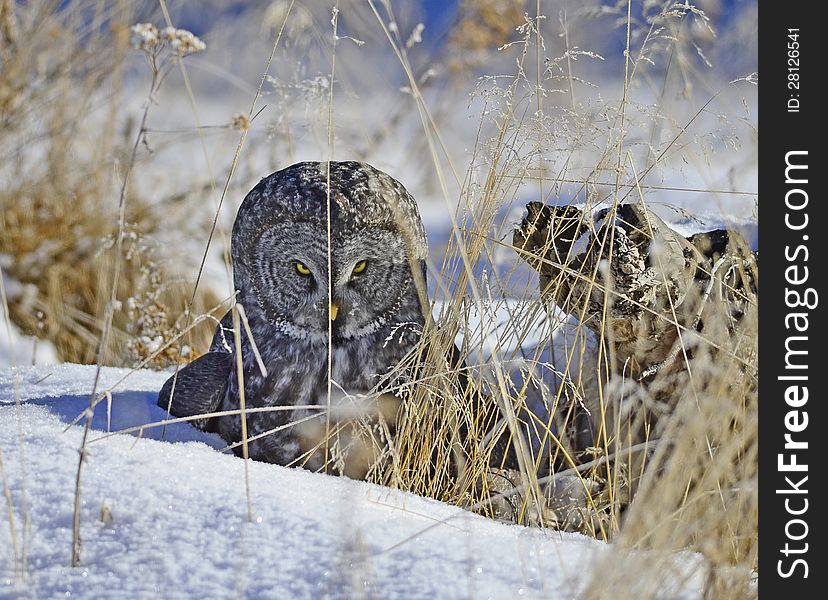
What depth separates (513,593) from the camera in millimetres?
1362

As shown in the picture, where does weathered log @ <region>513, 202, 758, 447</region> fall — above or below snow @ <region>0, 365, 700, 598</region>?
above

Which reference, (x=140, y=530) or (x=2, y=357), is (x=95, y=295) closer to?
(x=2, y=357)

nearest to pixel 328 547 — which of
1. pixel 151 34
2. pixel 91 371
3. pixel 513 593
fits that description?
pixel 513 593

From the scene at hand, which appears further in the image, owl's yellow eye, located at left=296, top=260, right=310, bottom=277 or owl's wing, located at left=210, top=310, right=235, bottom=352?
owl's wing, located at left=210, top=310, right=235, bottom=352

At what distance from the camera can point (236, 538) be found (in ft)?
4.83

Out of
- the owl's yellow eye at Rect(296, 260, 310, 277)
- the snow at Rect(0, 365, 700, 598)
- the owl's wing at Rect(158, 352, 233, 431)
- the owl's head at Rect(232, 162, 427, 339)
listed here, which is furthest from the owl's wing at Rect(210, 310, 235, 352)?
the snow at Rect(0, 365, 700, 598)

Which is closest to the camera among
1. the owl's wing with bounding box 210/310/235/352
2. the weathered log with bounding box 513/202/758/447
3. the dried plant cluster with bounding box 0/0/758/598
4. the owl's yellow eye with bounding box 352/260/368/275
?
the dried plant cluster with bounding box 0/0/758/598

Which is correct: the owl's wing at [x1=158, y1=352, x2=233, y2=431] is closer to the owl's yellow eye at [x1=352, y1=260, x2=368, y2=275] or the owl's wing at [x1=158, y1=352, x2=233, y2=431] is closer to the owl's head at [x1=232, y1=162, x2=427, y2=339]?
the owl's head at [x1=232, y1=162, x2=427, y2=339]

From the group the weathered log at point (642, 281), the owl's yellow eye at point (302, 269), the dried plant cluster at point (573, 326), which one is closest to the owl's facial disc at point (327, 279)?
the owl's yellow eye at point (302, 269)

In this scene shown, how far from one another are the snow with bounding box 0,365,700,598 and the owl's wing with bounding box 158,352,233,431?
47cm

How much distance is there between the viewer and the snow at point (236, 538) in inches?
53.2

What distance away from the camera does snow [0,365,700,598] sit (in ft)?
4.43

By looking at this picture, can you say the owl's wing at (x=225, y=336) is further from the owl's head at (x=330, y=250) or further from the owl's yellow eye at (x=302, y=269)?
the owl's yellow eye at (x=302, y=269)
